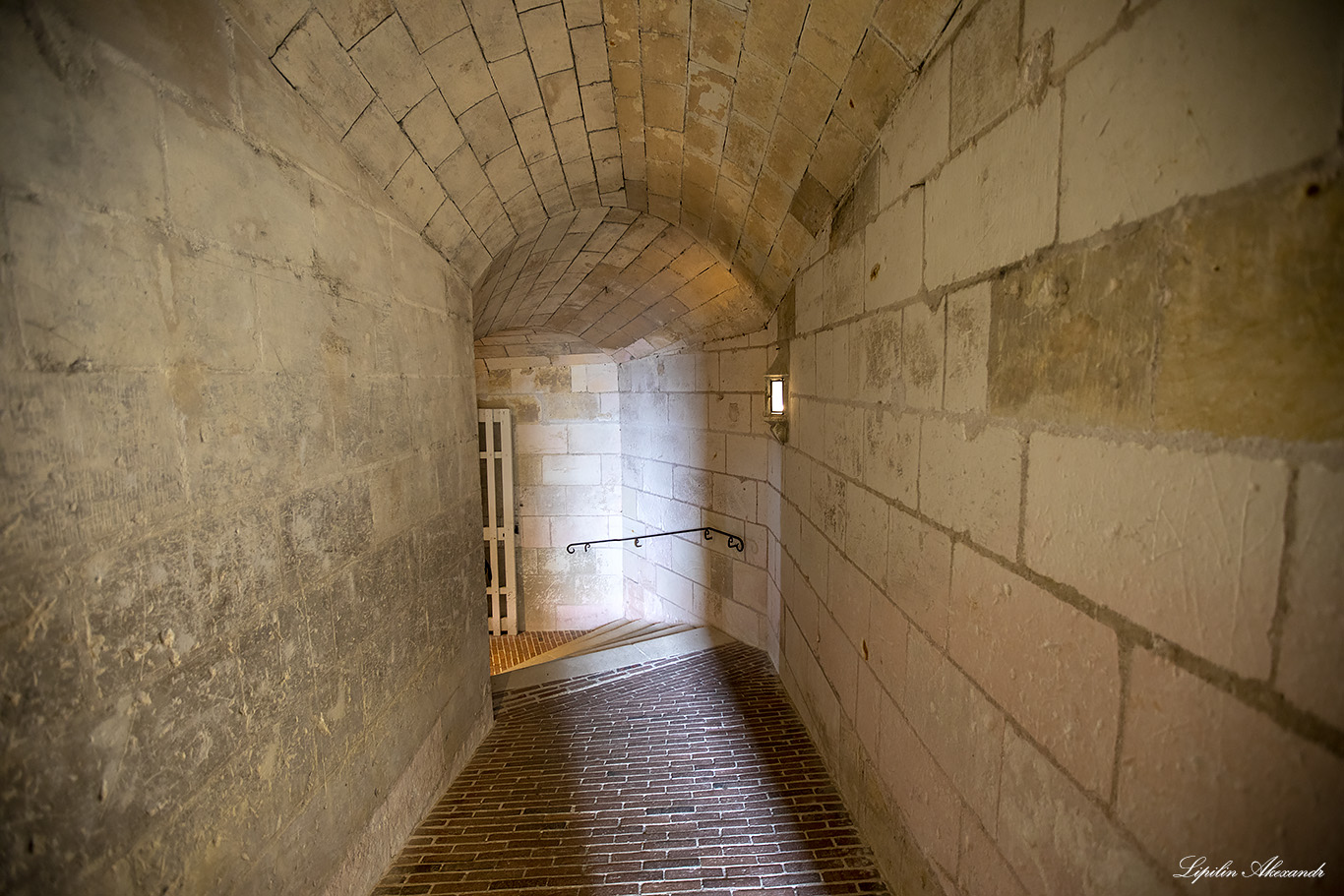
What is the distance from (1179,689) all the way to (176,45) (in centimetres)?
259

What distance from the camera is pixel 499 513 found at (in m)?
7.43

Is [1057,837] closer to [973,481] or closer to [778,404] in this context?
[973,481]

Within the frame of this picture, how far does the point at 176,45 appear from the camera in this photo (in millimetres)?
1406

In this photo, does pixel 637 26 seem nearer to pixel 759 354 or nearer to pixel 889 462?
pixel 889 462

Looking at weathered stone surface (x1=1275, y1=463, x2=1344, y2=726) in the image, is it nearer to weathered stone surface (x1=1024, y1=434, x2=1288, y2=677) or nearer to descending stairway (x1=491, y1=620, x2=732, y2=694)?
weathered stone surface (x1=1024, y1=434, x2=1288, y2=677)

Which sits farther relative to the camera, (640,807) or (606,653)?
(606,653)

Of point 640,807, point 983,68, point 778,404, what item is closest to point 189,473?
point 983,68

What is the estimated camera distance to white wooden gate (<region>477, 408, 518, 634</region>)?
23.9 ft

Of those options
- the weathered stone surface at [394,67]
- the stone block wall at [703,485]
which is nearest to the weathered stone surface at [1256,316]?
the weathered stone surface at [394,67]

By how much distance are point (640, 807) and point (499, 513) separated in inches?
206

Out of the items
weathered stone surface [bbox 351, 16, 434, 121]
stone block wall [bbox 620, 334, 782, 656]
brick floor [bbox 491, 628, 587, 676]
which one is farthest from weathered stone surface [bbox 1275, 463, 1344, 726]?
brick floor [bbox 491, 628, 587, 676]

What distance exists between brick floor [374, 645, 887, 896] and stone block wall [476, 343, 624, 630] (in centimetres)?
357

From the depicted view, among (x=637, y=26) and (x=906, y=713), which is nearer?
(x=906, y=713)

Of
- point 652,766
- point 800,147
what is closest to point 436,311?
point 800,147
